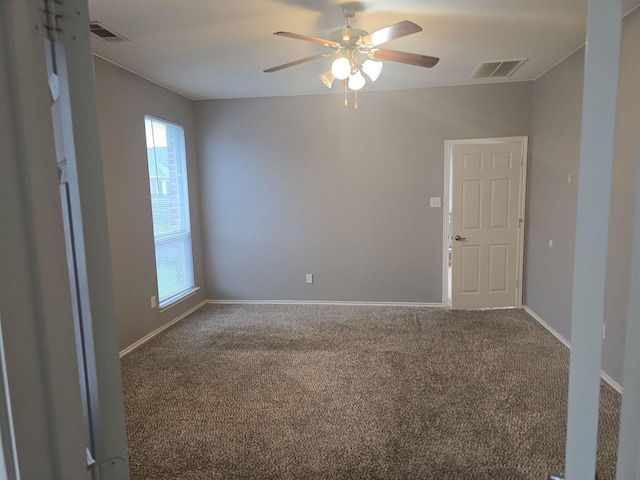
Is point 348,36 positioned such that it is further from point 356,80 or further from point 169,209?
point 169,209

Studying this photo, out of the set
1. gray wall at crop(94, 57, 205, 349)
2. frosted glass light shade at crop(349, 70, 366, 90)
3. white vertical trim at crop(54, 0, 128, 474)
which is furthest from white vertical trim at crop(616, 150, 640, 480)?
gray wall at crop(94, 57, 205, 349)

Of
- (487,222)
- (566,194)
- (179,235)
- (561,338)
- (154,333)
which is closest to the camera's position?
(566,194)

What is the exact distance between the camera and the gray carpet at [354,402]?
7.18 feet

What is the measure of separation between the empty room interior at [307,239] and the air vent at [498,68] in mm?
48

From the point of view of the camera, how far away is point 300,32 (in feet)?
9.81

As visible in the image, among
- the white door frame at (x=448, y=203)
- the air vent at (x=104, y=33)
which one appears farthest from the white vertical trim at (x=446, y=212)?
the air vent at (x=104, y=33)

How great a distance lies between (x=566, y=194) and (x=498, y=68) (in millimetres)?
1453

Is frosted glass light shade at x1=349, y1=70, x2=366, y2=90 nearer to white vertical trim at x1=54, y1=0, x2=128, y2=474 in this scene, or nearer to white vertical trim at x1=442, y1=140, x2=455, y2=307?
white vertical trim at x1=442, y1=140, x2=455, y2=307

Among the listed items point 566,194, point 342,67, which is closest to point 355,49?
point 342,67

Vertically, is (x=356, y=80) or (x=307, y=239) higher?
(x=356, y=80)

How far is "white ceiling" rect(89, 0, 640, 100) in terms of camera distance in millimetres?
2566

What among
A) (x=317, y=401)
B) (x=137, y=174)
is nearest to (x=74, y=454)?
(x=317, y=401)

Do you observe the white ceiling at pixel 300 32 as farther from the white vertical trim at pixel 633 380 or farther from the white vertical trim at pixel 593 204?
the white vertical trim at pixel 633 380

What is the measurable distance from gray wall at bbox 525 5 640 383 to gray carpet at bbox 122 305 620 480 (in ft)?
1.32
